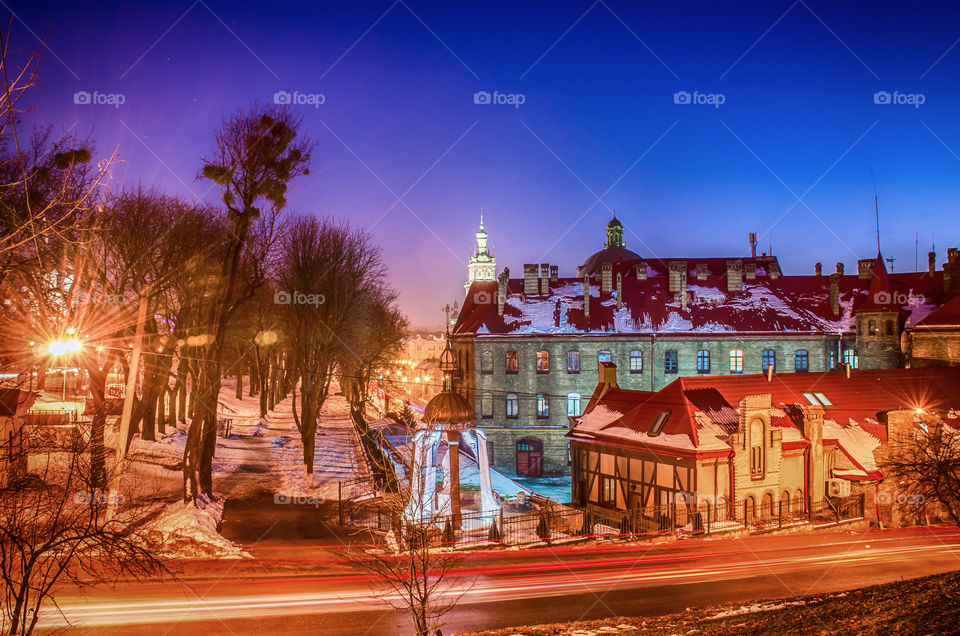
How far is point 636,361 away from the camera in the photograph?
4672cm

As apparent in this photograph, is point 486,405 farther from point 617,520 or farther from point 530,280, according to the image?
point 617,520

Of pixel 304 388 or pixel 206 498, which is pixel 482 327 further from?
pixel 206 498

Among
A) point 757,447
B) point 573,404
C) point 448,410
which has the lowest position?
point 757,447

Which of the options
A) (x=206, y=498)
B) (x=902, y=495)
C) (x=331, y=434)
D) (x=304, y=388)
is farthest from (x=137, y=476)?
(x=902, y=495)

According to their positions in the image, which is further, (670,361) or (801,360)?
(801,360)

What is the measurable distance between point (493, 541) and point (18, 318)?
60.7ft

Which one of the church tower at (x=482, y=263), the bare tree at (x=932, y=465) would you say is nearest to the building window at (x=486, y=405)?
the bare tree at (x=932, y=465)

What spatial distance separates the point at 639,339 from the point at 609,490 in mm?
17962

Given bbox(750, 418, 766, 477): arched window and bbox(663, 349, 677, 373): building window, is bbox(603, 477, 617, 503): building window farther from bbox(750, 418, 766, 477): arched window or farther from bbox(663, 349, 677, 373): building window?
bbox(663, 349, 677, 373): building window

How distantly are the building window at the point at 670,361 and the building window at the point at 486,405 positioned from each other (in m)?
12.4

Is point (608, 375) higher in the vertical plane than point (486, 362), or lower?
lower

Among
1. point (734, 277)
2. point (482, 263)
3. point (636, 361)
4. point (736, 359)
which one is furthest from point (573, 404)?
point (482, 263)

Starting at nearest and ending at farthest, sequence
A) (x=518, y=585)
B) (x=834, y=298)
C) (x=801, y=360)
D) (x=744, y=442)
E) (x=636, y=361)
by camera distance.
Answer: (x=518, y=585), (x=744, y=442), (x=636, y=361), (x=801, y=360), (x=834, y=298)

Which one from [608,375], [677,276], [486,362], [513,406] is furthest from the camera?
[677,276]
